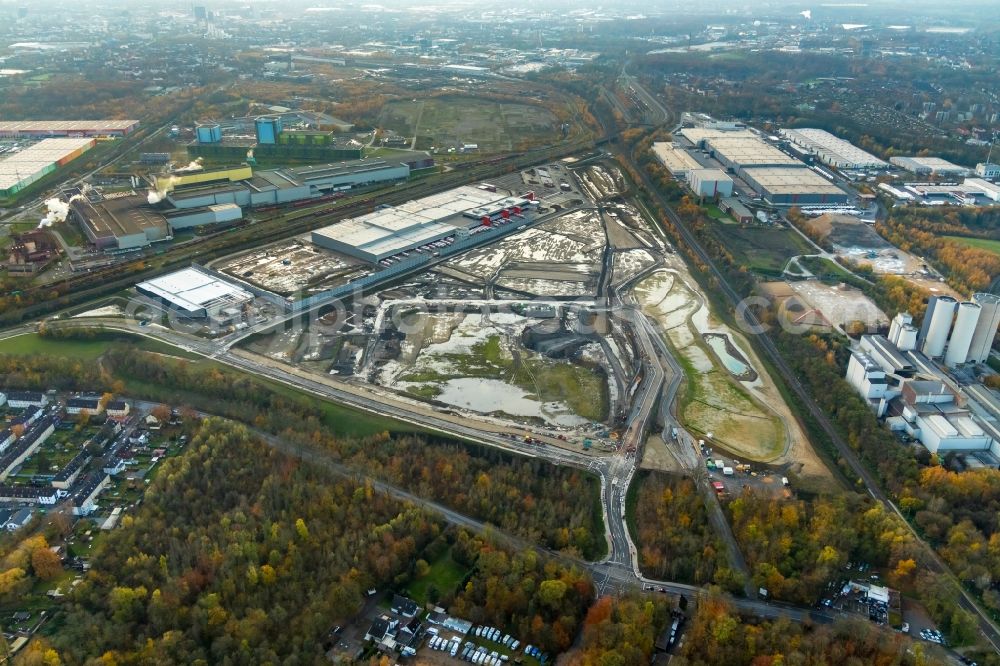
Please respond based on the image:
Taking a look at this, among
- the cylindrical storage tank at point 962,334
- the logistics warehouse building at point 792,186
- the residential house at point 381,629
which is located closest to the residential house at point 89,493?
the residential house at point 381,629

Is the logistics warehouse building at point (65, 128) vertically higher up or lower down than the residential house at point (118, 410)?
higher up

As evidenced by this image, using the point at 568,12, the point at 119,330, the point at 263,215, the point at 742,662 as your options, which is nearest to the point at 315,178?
the point at 263,215

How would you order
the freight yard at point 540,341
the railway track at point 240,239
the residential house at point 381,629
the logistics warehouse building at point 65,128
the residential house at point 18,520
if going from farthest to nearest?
1. the logistics warehouse building at point 65,128
2. the railway track at point 240,239
3. the freight yard at point 540,341
4. the residential house at point 18,520
5. the residential house at point 381,629

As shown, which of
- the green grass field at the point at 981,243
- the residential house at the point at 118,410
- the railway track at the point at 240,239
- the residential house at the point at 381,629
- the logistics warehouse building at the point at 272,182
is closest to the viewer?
the residential house at the point at 381,629

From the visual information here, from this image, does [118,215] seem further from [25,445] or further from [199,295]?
[25,445]

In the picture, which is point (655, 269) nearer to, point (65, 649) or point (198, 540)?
point (198, 540)

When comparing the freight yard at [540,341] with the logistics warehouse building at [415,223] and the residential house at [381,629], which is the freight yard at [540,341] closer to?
the logistics warehouse building at [415,223]

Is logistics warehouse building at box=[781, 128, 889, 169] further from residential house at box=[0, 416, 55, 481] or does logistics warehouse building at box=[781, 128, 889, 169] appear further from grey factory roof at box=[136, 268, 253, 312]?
residential house at box=[0, 416, 55, 481]

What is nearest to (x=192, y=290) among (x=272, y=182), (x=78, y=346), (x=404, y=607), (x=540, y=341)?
(x=78, y=346)

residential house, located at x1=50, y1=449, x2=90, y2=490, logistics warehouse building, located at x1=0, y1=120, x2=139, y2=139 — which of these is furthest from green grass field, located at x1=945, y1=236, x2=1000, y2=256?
logistics warehouse building, located at x1=0, y1=120, x2=139, y2=139
